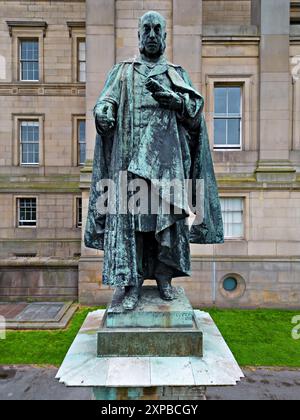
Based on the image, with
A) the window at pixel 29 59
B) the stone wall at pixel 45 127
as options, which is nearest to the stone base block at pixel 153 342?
the stone wall at pixel 45 127

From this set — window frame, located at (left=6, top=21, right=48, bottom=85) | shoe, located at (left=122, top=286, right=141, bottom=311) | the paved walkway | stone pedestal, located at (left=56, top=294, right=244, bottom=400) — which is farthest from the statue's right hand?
window frame, located at (left=6, top=21, right=48, bottom=85)

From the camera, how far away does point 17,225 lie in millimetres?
20078

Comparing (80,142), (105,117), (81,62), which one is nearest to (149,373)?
(105,117)

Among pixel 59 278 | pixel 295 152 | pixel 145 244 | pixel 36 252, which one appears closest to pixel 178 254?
pixel 145 244

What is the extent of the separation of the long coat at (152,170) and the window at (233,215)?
982cm

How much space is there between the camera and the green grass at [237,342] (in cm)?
809

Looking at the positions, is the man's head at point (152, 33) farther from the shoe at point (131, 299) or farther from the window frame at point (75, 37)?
the window frame at point (75, 37)

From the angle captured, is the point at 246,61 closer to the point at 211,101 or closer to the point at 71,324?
the point at 211,101

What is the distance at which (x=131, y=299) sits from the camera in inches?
120

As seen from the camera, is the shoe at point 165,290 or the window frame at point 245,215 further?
the window frame at point 245,215

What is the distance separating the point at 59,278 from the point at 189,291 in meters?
4.86

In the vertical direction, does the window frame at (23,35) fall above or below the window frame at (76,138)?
above

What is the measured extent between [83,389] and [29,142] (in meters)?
16.4

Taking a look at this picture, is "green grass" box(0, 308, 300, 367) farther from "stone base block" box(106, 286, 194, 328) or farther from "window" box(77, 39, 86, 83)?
"window" box(77, 39, 86, 83)
